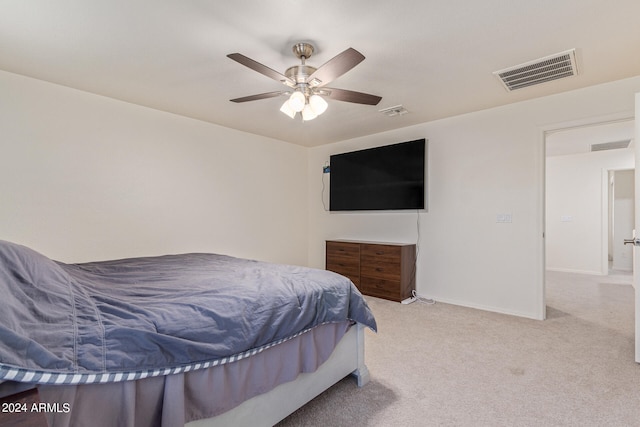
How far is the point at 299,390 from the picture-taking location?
1.67 meters

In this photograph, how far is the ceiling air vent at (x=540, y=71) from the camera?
2.47 meters

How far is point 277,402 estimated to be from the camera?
1.55m

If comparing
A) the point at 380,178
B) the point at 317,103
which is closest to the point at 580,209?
the point at 380,178

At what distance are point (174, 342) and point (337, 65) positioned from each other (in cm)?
177

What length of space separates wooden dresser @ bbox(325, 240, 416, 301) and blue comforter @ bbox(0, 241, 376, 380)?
2085mm

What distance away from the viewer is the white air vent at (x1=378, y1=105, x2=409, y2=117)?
360 centimetres

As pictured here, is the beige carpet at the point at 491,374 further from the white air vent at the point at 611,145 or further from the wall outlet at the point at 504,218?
the white air vent at the point at 611,145

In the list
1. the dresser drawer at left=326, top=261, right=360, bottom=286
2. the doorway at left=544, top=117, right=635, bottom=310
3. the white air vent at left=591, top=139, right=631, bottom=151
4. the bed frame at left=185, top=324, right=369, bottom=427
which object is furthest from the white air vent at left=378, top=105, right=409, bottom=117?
the white air vent at left=591, top=139, right=631, bottom=151

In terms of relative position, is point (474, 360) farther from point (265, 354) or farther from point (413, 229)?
point (413, 229)

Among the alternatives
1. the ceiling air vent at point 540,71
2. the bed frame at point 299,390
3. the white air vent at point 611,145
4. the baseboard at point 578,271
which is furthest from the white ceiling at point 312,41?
the baseboard at point 578,271

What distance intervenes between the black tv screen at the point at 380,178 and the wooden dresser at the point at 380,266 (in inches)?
24.4

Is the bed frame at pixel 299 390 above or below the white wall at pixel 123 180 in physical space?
below

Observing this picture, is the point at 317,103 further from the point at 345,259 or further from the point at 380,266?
the point at 345,259

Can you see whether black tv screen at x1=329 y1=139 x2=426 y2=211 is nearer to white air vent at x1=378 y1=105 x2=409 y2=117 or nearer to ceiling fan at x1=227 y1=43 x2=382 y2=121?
white air vent at x1=378 y1=105 x2=409 y2=117
